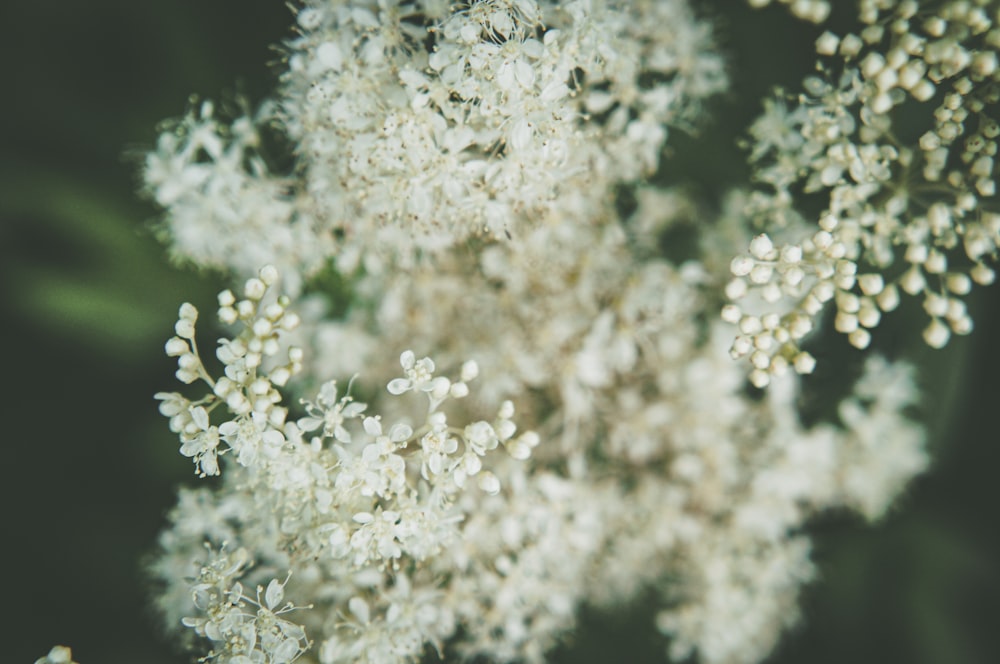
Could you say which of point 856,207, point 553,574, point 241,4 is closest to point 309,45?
point 241,4

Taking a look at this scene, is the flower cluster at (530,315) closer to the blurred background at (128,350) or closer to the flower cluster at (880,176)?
the flower cluster at (880,176)

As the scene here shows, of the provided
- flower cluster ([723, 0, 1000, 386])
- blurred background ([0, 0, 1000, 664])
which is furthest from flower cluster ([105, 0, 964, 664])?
blurred background ([0, 0, 1000, 664])

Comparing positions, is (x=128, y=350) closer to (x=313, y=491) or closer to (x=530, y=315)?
(x=313, y=491)

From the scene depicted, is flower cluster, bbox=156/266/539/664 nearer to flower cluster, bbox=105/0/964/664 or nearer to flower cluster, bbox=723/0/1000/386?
flower cluster, bbox=105/0/964/664

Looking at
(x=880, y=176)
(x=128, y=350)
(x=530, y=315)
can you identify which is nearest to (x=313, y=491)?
(x=530, y=315)

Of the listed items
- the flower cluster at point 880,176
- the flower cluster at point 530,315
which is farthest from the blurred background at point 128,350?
the flower cluster at point 880,176

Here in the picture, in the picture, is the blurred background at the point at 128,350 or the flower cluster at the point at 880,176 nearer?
the flower cluster at the point at 880,176

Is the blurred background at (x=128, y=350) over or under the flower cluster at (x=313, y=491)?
over

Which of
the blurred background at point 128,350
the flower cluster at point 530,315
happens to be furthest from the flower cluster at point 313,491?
the blurred background at point 128,350
